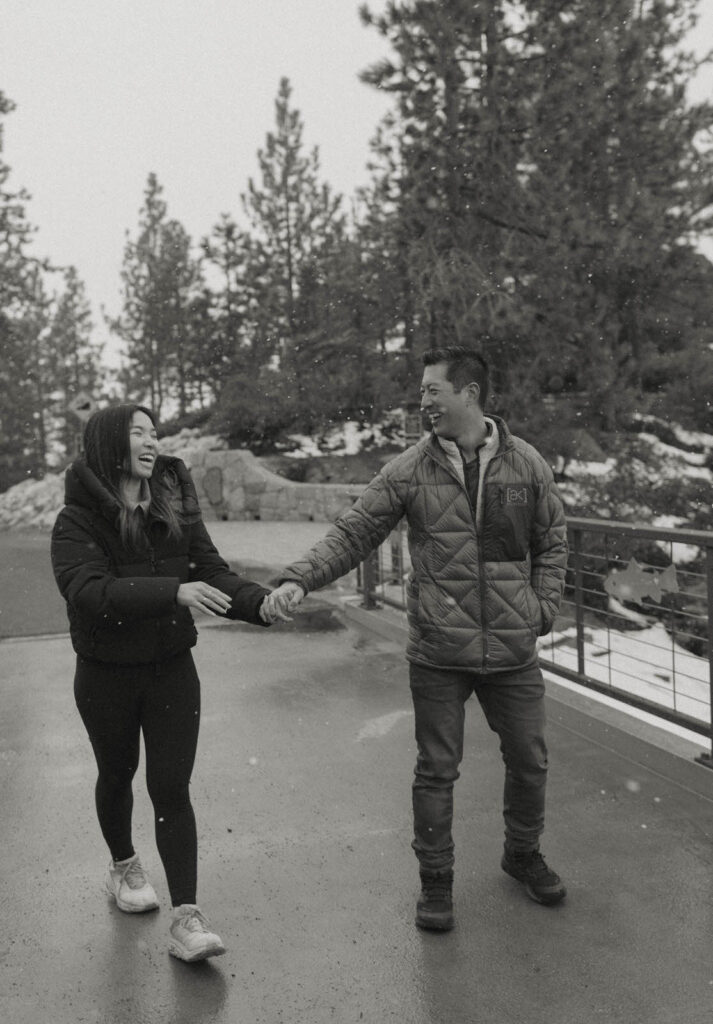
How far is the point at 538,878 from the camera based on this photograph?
3.37 meters

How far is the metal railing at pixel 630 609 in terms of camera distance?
4617mm

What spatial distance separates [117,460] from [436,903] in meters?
1.76

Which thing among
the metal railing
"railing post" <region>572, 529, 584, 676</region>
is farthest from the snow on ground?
"railing post" <region>572, 529, 584, 676</region>

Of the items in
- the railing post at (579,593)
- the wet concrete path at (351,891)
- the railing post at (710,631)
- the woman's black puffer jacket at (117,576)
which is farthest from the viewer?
the railing post at (579,593)

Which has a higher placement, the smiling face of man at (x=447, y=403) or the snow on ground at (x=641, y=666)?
the smiling face of man at (x=447, y=403)

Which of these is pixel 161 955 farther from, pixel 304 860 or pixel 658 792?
pixel 658 792

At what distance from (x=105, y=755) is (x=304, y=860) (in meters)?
1.01

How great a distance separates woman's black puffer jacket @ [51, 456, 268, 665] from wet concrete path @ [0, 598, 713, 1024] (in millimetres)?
969

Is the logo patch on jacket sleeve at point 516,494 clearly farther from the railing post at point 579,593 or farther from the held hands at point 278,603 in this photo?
the railing post at point 579,593

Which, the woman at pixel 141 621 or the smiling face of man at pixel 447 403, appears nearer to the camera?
the woman at pixel 141 621

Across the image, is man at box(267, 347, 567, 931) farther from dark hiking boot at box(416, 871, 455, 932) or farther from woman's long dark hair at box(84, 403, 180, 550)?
woman's long dark hair at box(84, 403, 180, 550)

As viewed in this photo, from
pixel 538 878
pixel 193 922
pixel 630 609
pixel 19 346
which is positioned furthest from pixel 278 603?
pixel 19 346

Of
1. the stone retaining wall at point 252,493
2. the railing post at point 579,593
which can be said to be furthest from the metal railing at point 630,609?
the stone retaining wall at point 252,493

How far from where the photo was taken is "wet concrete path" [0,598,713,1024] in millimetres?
2787
